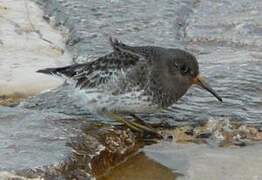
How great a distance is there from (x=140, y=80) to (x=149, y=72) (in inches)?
4.7

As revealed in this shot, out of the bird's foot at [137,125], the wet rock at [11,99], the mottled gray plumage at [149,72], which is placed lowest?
the wet rock at [11,99]

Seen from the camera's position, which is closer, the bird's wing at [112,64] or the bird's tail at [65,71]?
the bird's wing at [112,64]

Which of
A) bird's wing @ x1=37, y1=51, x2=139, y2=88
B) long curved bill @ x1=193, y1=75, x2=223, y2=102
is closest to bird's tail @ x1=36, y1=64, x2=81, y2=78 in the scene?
bird's wing @ x1=37, y1=51, x2=139, y2=88

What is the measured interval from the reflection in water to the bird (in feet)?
1.61

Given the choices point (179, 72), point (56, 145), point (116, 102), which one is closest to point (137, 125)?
point (116, 102)

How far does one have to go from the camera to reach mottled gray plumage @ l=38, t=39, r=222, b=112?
6129 millimetres

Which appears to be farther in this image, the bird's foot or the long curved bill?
the long curved bill

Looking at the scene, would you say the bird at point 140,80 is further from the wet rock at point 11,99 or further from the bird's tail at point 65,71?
the wet rock at point 11,99

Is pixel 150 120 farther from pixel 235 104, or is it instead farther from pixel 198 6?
pixel 198 6

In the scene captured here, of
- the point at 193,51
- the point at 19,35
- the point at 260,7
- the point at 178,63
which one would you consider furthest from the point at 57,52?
the point at 260,7

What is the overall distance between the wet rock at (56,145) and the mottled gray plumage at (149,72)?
0.34 metres

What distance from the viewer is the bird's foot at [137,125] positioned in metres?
6.18

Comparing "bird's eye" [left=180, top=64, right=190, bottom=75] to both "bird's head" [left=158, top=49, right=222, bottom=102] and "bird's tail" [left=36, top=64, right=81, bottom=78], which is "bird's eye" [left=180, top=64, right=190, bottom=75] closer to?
"bird's head" [left=158, top=49, right=222, bottom=102]

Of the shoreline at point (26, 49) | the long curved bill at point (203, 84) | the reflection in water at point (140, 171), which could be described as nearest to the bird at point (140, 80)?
the long curved bill at point (203, 84)
